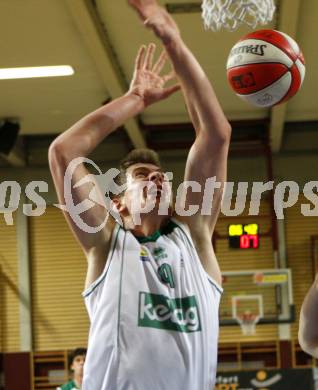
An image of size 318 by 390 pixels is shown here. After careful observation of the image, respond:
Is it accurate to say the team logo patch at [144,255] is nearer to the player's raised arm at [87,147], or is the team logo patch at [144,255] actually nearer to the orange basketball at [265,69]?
the player's raised arm at [87,147]

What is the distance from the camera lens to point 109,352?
2816mm

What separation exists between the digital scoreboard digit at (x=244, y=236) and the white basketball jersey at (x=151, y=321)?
939 centimetres

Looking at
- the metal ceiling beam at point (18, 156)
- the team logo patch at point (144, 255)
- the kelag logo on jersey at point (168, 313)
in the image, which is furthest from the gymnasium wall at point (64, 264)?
the kelag logo on jersey at point (168, 313)

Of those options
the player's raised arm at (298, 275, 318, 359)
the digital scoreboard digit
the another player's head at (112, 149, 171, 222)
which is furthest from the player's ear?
the digital scoreboard digit

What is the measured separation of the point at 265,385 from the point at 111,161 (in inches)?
203

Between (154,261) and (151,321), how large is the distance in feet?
0.79

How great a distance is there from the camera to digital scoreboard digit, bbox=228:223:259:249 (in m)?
12.3

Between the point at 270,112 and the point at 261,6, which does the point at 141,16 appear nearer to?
the point at 261,6

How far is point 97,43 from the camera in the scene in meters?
8.45

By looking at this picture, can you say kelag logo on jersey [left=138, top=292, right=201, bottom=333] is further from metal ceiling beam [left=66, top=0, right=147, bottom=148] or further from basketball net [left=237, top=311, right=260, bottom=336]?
basketball net [left=237, top=311, right=260, bottom=336]

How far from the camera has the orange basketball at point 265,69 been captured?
15.0ft

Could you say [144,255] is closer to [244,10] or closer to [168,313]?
[168,313]

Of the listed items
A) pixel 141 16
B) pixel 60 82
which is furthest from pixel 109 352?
pixel 60 82

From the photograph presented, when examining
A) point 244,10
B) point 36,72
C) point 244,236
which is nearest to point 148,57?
point 244,10
